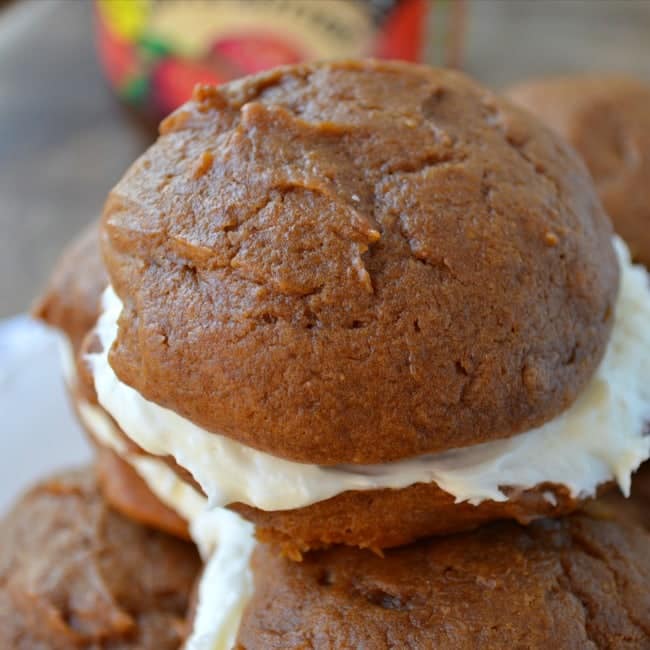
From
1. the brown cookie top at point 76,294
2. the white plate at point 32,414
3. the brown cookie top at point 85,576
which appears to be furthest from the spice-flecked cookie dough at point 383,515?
the white plate at point 32,414

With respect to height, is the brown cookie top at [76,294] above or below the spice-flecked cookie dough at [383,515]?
above

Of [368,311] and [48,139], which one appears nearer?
[368,311]

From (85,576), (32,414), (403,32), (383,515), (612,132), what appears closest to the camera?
(383,515)

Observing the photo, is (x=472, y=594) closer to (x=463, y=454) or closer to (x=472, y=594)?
(x=472, y=594)

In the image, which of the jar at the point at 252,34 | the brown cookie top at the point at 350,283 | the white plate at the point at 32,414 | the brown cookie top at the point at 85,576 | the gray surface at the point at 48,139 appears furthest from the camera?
the gray surface at the point at 48,139

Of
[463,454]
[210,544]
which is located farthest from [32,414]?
[463,454]

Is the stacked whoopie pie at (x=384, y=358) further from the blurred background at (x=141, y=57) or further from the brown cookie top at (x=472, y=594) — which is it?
the blurred background at (x=141, y=57)

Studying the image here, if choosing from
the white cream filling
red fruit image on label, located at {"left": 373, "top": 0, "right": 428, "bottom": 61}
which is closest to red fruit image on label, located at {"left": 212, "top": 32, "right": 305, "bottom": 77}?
red fruit image on label, located at {"left": 373, "top": 0, "right": 428, "bottom": 61}
